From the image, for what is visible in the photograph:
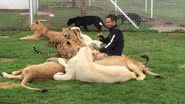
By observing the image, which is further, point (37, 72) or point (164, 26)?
point (164, 26)

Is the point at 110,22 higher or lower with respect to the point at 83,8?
higher

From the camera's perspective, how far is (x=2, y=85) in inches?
311

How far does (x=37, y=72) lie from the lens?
8.20m

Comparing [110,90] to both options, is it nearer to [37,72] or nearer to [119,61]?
[119,61]

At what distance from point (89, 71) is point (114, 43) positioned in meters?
1.46

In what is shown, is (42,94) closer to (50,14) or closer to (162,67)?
(162,67)

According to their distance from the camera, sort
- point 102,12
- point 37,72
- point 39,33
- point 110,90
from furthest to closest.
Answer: point 102,12 → point 39,33 → point 37,72 → point 110,90

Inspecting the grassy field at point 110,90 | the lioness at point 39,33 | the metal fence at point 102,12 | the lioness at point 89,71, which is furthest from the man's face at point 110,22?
the metal fence at point 102,12

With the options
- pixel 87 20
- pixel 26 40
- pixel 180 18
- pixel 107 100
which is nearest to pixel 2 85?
pixel 107 100

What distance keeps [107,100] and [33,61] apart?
373 cm

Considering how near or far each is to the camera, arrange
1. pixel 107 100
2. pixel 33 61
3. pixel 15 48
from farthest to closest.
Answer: pixel 15 48, pixel 33 61, pixel 107 100

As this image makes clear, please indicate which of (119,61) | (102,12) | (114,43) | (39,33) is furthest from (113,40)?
(102,12)

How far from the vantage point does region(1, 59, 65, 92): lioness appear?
815cm

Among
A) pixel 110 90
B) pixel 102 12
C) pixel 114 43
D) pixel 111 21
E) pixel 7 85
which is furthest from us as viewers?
pixel 102 12
